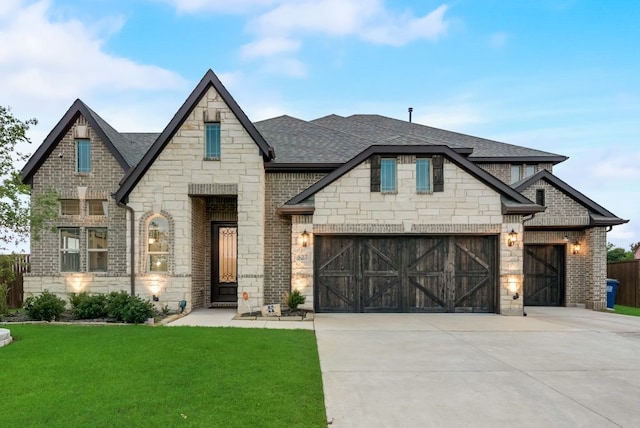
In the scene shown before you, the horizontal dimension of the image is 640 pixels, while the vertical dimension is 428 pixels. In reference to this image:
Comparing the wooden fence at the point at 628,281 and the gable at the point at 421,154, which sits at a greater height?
the gable at the point at 421,154

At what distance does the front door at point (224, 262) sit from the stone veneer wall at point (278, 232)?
1.69 meters

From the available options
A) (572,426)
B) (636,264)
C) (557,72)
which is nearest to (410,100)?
(557,72)

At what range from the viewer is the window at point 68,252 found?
1192cm

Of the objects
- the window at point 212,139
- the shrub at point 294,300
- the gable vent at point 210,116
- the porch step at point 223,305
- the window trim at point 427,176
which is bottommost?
the porch step at point 223,305

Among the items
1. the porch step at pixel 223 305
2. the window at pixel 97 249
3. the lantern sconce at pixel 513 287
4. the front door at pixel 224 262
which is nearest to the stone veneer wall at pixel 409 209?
the lantern sconce at pixel 513 287

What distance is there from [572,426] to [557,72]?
73.5 ft

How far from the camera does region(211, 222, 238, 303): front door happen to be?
1319 centimetres

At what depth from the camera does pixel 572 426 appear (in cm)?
386

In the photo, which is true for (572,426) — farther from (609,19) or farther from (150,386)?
(609,19)

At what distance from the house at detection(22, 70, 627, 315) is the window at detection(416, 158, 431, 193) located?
0.03 meters

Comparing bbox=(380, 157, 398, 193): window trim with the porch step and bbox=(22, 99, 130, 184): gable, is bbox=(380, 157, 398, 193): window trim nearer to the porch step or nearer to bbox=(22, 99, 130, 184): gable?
the porch step

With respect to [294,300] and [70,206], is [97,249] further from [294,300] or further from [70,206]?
[294,300]

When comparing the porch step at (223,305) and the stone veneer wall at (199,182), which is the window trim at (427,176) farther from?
the porch step at (223,305)

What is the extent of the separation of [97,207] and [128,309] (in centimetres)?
448
